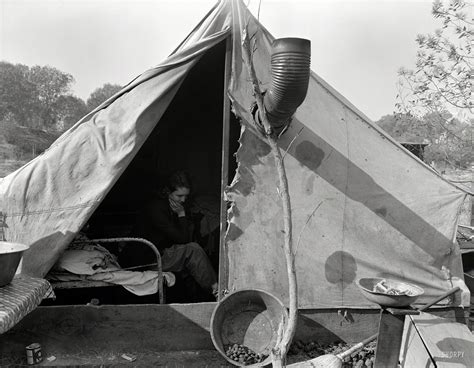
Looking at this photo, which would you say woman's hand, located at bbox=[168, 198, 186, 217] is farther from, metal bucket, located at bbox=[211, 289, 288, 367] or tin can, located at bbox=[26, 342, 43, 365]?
tin can, located at bbox=[26, 342, 43, 365]

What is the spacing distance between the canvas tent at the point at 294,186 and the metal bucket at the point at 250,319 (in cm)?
15

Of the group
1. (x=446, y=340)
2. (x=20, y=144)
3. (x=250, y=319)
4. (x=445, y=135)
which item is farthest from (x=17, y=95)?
(x=446, y=340)

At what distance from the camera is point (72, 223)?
145 inches

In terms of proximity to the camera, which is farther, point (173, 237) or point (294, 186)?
point (173, 237)

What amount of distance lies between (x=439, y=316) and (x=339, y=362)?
4.65 feet

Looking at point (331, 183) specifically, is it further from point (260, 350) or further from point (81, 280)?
point (81, 280)

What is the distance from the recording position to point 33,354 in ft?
11.7

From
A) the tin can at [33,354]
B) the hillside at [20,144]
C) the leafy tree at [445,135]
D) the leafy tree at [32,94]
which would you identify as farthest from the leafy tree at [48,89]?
the tin can at [33,354]

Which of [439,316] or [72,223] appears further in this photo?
[439,316]

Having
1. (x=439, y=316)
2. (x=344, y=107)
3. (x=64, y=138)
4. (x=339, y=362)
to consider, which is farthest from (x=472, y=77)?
(x=64, y=138)

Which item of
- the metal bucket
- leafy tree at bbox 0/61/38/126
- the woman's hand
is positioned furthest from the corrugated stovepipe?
leafy tree at bbox 0/61/38/126

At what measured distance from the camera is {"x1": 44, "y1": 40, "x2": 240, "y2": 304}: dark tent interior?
19.0 feet

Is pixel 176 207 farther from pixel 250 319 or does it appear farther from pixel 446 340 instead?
pixel 446 340

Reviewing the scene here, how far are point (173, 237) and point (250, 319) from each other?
138cm
